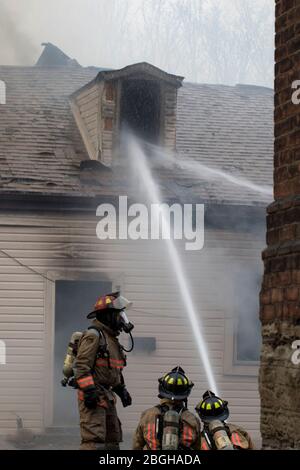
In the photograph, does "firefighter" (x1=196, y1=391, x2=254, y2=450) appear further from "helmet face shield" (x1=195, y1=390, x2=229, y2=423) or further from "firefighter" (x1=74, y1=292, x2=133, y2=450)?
"firefighter" (x1=74, y1=292, x2=133, y2=450)

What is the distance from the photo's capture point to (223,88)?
2069cm

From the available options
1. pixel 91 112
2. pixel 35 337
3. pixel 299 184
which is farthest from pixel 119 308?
pixel 91 112

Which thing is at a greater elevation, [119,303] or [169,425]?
[119,303]

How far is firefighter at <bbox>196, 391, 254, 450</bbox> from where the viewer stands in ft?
20.2

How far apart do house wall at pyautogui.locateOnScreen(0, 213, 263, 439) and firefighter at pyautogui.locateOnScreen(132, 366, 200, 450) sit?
29.3 ft

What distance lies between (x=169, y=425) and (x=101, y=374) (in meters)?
2.72

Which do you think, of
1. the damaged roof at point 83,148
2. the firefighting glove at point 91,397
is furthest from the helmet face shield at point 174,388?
the damaged roof at point 83,148

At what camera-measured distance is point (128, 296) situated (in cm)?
1603

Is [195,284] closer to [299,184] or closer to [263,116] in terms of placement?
[263,116]

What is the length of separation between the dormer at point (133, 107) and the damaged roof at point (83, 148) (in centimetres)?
38

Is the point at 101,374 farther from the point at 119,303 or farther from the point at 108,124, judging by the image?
the point at 108,124

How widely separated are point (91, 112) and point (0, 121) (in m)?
1.43

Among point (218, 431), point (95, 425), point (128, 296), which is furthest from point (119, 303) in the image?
point (128, 296)

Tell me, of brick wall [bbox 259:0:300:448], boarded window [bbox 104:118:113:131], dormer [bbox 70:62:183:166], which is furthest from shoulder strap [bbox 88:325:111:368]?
boarded window [bbox 104:118:113:131]
